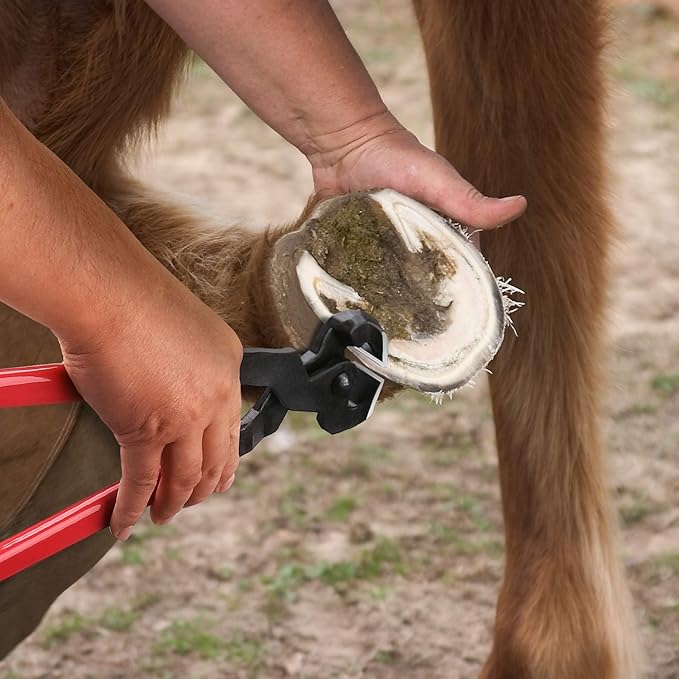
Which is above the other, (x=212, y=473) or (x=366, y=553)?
(x=212, y=473)

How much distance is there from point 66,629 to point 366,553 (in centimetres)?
36

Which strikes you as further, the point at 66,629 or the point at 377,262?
the point at 66,629

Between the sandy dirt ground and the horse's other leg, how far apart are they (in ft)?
0.22

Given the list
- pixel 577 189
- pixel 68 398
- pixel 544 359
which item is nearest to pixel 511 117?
pixel 577 189

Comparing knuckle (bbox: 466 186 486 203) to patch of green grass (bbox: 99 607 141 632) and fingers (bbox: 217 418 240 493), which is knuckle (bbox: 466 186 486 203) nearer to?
fingers (bbox: 217 418 240 493)

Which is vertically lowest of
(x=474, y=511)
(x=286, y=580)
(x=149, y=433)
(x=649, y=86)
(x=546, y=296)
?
(x=649, y=86)

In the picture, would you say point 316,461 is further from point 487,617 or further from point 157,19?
point 157,19

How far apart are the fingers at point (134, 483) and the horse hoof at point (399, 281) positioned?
0.20 m

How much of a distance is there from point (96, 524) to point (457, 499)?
875 mm

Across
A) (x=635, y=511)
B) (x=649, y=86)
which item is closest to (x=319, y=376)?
(x=635, y=511)

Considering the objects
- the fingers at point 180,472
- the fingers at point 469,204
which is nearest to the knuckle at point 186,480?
the fingers at point 180,472

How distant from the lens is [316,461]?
1.70 m

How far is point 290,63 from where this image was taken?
3.20ft

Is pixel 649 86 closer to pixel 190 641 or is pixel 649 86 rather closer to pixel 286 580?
pixel 286 580
